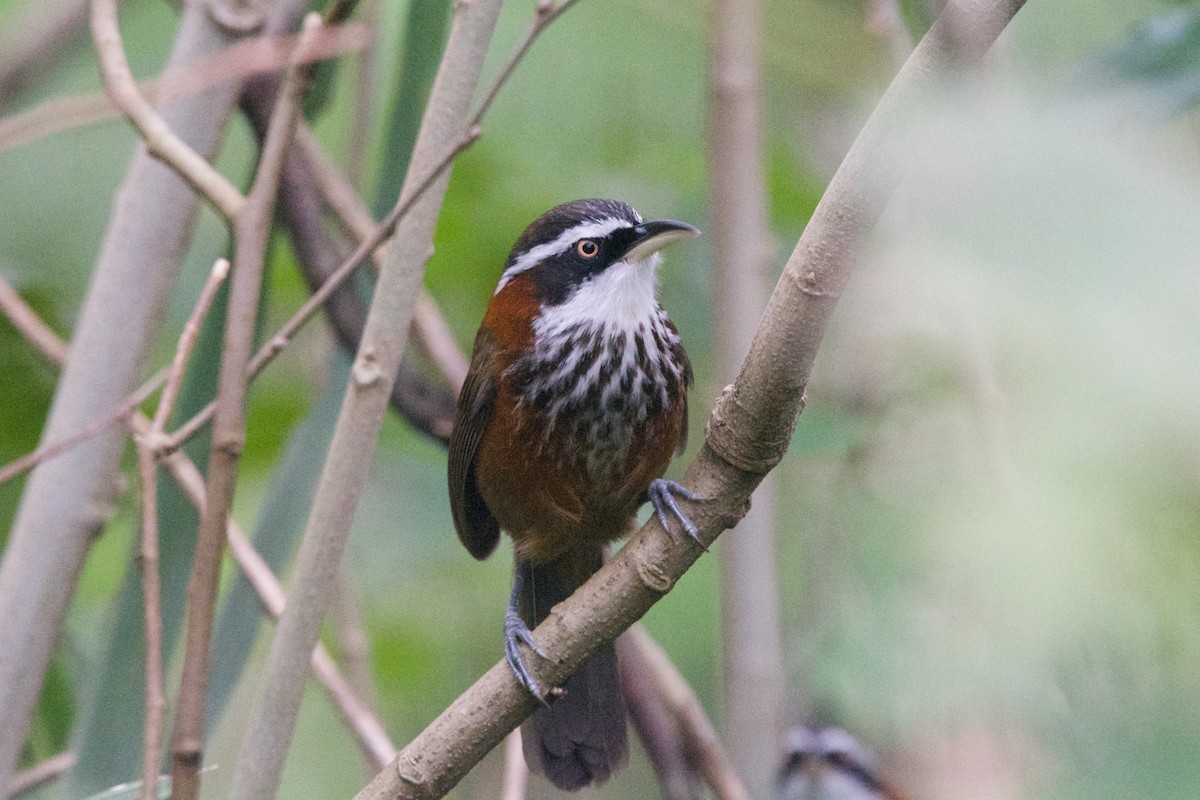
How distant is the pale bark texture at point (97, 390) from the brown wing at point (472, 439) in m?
0.72

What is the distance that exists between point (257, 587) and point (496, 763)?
6.91 feet

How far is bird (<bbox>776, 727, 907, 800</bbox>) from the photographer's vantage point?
4875 mm

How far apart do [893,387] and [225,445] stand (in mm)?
1549

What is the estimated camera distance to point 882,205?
5.09ft

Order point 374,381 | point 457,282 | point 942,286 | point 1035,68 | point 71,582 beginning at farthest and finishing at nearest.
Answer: point 457,282 → point 71,582 → point 1035,68 → point 374,381 → point 942,286

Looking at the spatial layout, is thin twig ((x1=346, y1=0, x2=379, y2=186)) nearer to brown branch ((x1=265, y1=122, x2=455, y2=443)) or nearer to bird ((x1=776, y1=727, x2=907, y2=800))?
brown branch ((x1=265, y1=122, x2=455, y2=443))

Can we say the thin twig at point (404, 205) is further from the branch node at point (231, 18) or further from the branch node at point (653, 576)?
the branch node at point (231, 18)

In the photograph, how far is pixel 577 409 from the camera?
2803mm

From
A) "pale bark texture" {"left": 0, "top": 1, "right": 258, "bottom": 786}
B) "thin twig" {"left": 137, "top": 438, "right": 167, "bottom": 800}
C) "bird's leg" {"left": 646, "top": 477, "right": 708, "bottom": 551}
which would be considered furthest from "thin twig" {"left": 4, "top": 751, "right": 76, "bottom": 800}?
"bird's leg" {"left": 646, "top": 477, "right": 708, "bottom": 551}

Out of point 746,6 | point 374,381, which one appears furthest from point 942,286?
point 746,6

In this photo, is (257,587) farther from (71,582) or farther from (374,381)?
(374,381)

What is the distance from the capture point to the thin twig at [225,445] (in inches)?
78.6

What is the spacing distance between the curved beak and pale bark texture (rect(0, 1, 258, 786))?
3.37 ft

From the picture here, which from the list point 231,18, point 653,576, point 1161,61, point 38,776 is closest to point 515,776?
point 38,776
